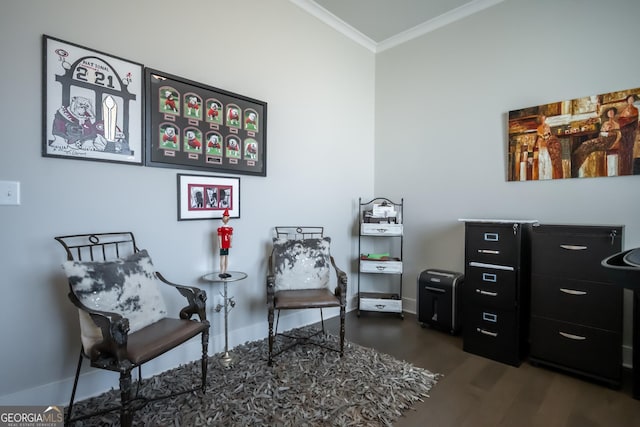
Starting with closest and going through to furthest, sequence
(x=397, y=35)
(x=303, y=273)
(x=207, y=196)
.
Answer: (x=207, y=196) → (x=303, y=273) → (x=397, y=35)

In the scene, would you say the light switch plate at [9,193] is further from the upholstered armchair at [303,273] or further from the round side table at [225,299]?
the upholstered armchair at [303,273]

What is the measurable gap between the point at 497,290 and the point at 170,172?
2.73 m

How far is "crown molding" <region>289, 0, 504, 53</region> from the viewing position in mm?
3143

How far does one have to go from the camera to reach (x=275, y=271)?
2.71 m

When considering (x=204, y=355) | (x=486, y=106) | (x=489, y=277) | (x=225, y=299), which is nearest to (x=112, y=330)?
(x=204, y=355)

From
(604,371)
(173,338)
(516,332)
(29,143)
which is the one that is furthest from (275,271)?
(604,371)

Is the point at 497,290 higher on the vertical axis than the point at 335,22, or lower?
lower

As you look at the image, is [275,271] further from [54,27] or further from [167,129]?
[54,27]

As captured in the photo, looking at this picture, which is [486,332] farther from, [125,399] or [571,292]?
[125,399]

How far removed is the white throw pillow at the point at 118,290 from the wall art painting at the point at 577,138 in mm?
3145

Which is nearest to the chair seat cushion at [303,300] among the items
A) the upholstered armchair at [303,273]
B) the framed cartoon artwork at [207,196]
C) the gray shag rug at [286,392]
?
the upholstered armchair at [303,273]

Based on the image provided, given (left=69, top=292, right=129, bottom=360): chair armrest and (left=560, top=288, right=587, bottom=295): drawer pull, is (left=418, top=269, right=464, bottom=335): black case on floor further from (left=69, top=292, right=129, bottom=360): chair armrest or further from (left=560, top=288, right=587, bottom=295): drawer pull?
(left=69, top=292, right=129, bottom=360): chair armrest

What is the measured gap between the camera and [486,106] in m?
3.11

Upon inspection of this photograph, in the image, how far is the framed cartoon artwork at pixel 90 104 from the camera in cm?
182
